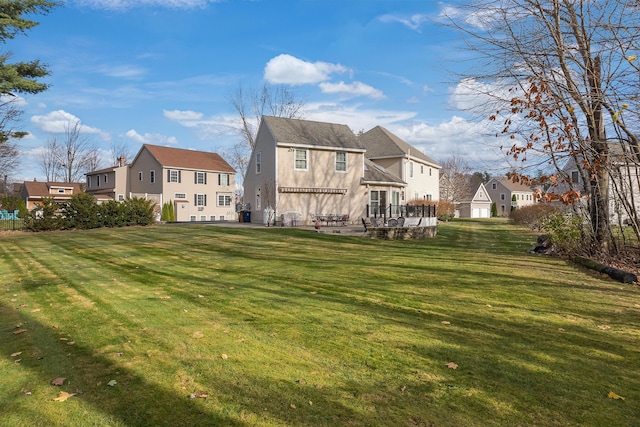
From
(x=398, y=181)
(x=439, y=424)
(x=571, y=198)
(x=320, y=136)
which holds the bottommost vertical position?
(x=439, y=424)

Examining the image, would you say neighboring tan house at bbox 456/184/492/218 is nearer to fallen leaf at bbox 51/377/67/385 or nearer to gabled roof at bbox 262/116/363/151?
gabled roof at bbox 262/116/363/151

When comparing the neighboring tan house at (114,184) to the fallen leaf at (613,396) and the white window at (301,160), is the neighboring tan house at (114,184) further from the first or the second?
the fallen leaf at (613,396)

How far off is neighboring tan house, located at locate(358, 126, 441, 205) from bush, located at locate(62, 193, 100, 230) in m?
21.2

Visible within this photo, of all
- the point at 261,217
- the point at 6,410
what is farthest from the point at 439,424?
the point at 261,217

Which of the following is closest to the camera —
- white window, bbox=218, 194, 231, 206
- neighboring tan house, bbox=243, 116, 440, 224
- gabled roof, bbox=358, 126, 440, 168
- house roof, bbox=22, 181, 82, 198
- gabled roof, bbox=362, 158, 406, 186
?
neighboring tan house, bbox=243, 116, 440, 224

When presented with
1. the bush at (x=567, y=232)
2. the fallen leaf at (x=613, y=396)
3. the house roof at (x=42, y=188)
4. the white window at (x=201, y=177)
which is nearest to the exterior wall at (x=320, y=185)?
the bush at (x=567, y=232)

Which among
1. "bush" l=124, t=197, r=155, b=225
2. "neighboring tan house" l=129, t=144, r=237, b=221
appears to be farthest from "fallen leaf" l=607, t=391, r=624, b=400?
"neighboring tan house" l=129, t=144, r=237, b=221

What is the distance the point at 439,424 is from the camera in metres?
2.89

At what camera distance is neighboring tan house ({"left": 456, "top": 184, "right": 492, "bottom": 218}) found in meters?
66.3

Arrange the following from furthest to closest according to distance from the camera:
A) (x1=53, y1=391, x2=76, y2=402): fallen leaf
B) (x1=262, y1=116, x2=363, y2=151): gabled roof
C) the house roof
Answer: the house roof, (x1=262, y1=116, x2=363, y2=151): gabled roof, (x1=53, y1=391, x2=76, y2=402): fallen leaf

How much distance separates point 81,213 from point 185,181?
738 inches

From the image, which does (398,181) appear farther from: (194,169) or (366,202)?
(194,169)

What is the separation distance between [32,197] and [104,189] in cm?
1334

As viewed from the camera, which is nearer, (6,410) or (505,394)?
(6,410)
